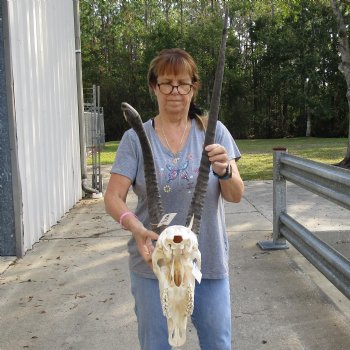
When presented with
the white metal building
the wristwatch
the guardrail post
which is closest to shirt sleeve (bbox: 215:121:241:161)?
the wristwatch

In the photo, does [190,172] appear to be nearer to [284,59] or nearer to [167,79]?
[167,79]

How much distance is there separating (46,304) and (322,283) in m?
2.73

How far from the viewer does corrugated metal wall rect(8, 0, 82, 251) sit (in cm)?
606

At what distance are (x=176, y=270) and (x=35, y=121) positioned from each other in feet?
17.2

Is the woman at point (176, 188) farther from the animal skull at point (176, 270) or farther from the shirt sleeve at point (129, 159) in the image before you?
the animal skull at point (176, 270)

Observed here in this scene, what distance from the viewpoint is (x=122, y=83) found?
4028cm

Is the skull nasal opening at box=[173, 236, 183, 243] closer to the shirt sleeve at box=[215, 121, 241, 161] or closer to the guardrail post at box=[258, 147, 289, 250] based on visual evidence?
the shirt sleeve at box=[215, 121, 241, 161]

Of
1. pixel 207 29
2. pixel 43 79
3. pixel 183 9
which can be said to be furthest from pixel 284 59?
pixel 43 79

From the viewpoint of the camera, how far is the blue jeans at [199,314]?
7.74ft

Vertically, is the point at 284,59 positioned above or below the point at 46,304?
above

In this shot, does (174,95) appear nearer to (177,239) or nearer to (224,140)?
(224,140)

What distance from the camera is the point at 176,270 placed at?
192 centimetres

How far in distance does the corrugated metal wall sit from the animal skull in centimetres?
436


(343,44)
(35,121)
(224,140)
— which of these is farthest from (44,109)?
(343,44)
